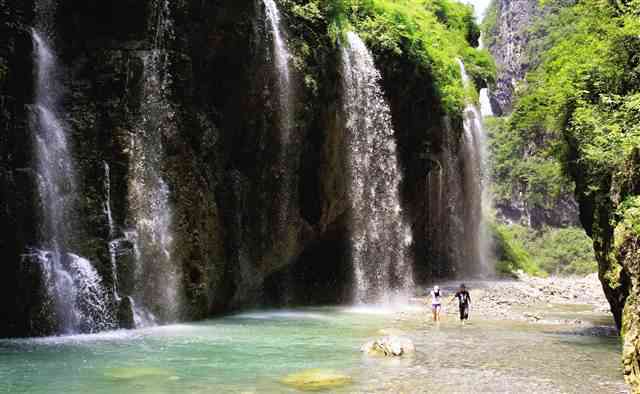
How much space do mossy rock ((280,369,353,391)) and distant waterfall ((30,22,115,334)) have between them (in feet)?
24.8

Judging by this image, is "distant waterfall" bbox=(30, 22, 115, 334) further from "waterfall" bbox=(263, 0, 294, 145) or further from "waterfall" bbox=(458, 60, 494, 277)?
"waterfall" bbox=(458, 60, 494, 277)

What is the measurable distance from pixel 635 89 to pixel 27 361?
1370 cm

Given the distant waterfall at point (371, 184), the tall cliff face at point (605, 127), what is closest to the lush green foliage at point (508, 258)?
the distant waterfall at point (371, 184)

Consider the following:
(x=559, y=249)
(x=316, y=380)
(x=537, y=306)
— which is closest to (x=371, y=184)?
(x=537, y=306)

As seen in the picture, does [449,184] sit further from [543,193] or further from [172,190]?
[543,193]

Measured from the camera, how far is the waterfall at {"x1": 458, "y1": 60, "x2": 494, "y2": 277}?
40719mm

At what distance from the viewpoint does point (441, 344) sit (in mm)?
14742

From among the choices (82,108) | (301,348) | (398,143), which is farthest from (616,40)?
(398,143)

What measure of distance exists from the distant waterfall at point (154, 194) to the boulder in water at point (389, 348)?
7.20 metres

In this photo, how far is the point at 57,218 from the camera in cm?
1708

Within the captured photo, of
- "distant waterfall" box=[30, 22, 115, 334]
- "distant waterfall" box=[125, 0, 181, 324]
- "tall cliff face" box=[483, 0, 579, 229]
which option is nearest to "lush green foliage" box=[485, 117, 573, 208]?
"tall cliff face" box=[483, 0, 579, 229]

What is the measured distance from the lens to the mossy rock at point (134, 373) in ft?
35.1

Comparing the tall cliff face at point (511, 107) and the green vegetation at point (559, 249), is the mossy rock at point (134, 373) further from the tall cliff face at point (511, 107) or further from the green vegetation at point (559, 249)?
the green vegetation at point (559, 249)

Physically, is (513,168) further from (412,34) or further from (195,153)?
(195,153)
